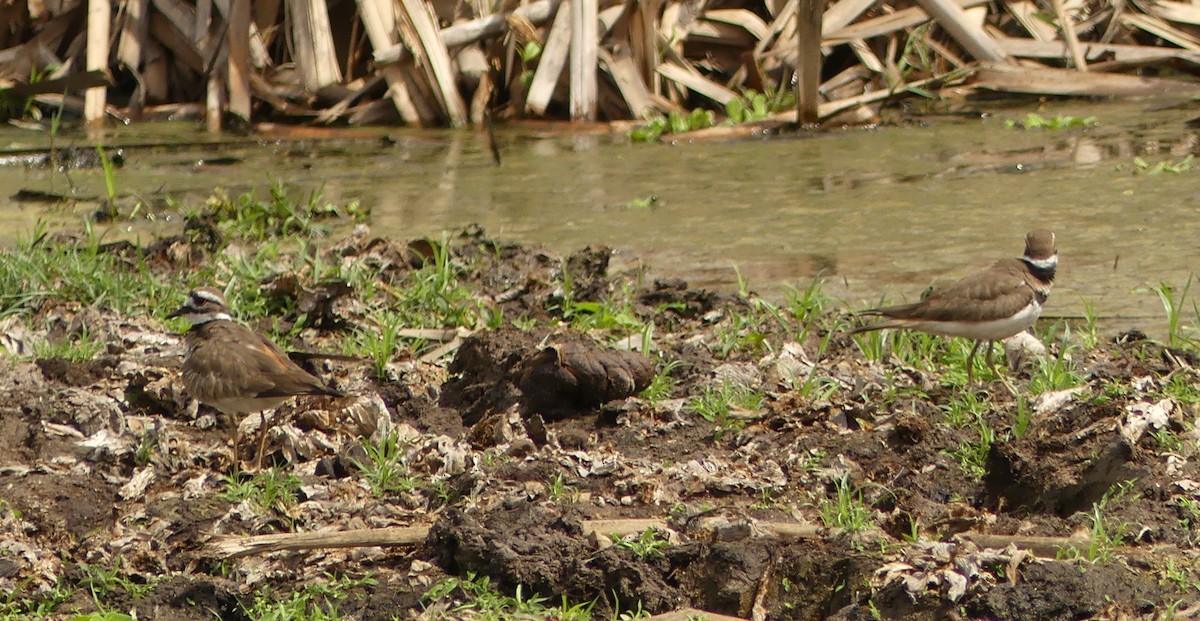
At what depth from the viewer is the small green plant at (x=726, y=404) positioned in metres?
5.63

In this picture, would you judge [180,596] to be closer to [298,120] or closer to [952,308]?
[952,308]

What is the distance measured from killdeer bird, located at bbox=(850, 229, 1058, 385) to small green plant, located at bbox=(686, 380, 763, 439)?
0.65 meters

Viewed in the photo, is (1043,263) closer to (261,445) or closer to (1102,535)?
(1102,535)

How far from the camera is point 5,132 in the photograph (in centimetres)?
1309

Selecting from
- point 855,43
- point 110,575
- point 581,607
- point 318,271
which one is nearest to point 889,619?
point 581,607

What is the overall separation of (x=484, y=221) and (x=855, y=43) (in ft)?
16.2

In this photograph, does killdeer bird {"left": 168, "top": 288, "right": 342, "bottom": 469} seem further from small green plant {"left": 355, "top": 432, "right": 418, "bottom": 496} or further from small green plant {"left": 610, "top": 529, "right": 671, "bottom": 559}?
small green plant {"left": 610, "top": 529, "right": 671, "bottom": 559}

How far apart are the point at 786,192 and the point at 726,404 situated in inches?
171

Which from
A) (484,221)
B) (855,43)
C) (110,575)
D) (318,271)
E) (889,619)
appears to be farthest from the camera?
(855,43)

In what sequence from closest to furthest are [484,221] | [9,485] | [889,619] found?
1. [889,619]
2. [9,485]
3. [484,221]

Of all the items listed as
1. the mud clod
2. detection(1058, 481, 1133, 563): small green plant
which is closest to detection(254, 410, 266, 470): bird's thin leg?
the mud clod

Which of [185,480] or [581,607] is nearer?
[581,607]

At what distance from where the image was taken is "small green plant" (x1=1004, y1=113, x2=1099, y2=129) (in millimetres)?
11570

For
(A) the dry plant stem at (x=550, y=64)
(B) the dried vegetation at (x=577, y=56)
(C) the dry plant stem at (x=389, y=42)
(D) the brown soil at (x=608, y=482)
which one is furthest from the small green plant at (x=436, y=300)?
(C) the dry plant stem at (x=389, y=42)
